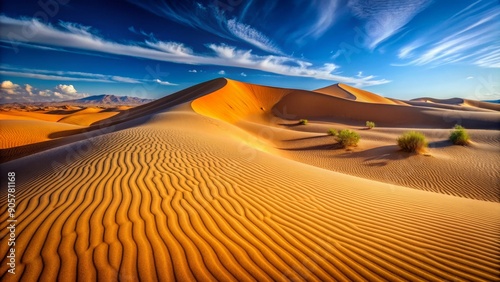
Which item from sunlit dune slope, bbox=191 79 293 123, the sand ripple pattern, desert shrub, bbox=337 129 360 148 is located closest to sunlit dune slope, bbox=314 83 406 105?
sunlit dune slope, bbox=191 79 293 123

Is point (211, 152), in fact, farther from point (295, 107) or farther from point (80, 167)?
point (295, 107)

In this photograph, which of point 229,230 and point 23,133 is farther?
point 23,133

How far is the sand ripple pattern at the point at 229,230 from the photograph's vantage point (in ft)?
6.71

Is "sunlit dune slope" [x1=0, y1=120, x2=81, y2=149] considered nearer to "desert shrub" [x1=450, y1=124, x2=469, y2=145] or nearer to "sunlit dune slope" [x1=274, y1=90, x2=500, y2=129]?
"desert shrub" [x1=450, y1=124, x2=469, y2=145]

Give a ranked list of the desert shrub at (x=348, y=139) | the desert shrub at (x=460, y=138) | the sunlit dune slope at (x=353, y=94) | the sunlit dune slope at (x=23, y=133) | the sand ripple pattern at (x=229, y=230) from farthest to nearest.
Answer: the sunlit dune slope at (x=353, y=94) → the sunlit dune slope at (x=23, y=133) → the desert shrub at (x=348, y=139) → the desert shrub at (x=460, y=138) → the sand ripple pattern at (x=229, y=230)

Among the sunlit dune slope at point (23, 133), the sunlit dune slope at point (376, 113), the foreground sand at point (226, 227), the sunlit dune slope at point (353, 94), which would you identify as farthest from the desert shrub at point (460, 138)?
→ the sunlit dune slope at point (353, 94)

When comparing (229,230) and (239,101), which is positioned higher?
(239,101)

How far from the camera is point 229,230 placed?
2637 mm

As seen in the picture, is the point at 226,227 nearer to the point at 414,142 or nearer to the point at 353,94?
the point at 414,142

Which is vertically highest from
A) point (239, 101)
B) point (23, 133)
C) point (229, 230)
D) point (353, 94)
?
point (353, 94)

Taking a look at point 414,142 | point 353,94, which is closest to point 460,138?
point 414,142

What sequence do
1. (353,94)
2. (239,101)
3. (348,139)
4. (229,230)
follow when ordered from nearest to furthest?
1. (229,230)
2. (348,139)
3. (239,101)
4. (353,94)

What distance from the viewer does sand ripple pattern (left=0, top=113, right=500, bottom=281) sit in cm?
204

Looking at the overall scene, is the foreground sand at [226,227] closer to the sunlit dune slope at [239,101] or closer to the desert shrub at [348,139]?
the desert shrub at [348,139]
